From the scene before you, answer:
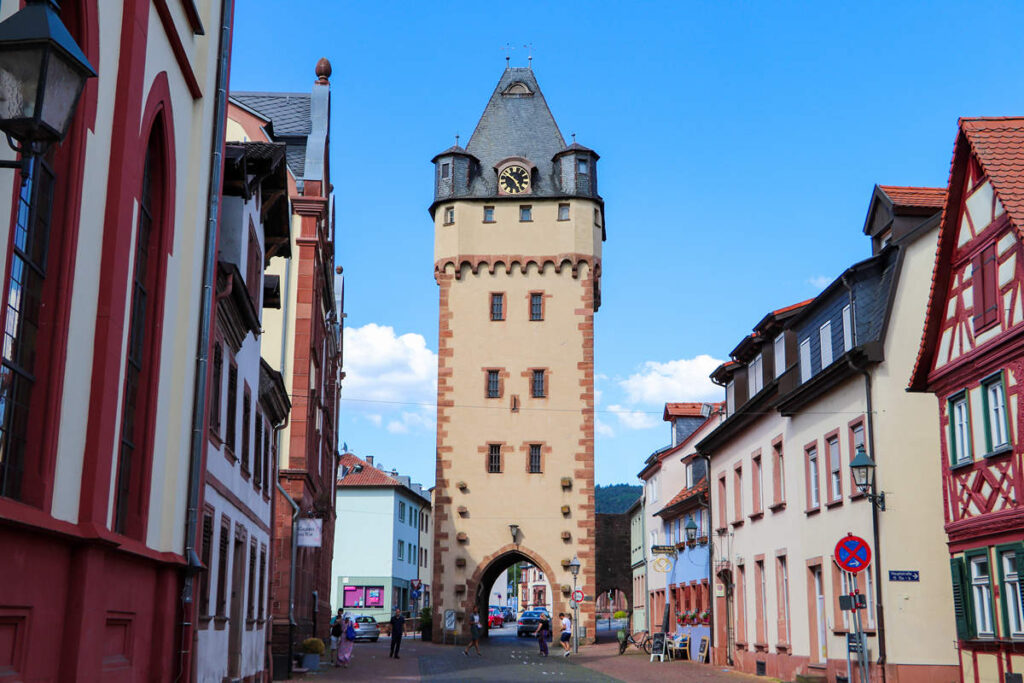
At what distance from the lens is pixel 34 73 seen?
4.80m

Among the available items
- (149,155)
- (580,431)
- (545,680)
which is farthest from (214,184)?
(580,431)

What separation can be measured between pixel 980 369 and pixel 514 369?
112 ft

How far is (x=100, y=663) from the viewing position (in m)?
9.38

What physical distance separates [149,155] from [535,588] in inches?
6754

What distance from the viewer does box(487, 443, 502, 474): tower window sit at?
166 feet

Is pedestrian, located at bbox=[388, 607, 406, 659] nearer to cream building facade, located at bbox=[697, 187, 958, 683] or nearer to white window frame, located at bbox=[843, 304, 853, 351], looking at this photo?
cream building facade, located at bbox=[697, 187, 958, 683]

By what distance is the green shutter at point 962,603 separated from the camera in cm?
1873

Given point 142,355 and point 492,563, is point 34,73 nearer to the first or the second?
point 142,355

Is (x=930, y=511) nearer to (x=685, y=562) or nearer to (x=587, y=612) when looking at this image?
(x=685, y=562)

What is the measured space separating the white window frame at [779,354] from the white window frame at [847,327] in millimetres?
4939

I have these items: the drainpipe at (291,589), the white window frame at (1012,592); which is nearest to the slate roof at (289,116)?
the drainpipe at (291,589)

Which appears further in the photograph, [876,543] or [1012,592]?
[876,543]

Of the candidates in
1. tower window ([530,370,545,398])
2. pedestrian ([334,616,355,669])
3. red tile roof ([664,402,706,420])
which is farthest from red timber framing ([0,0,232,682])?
red tile roof ([664,402,706,420])

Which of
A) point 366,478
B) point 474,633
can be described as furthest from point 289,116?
point 366,478
